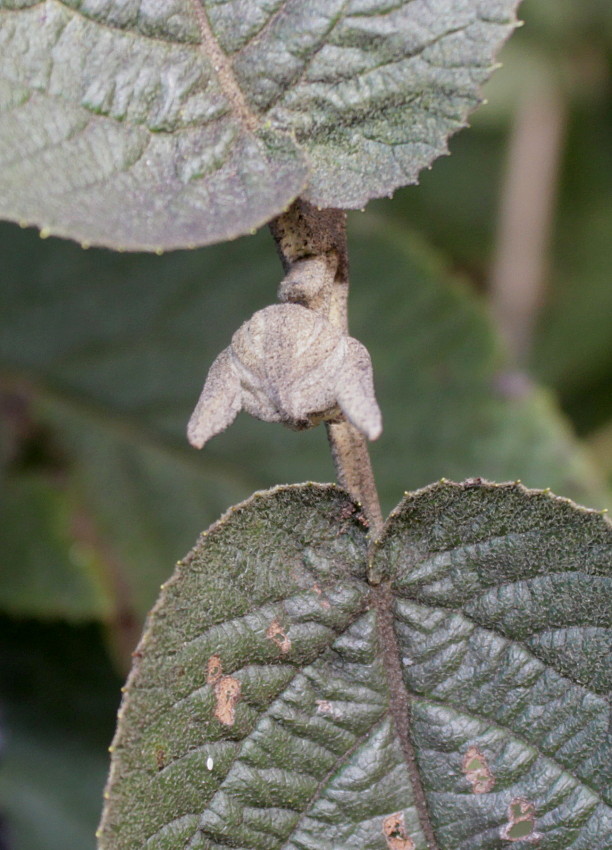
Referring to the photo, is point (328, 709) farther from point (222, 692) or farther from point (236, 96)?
point (236, 96)

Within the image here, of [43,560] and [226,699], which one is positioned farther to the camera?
[43,560]

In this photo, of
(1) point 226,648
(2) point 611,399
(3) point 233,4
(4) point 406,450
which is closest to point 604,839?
(1) point 226,648

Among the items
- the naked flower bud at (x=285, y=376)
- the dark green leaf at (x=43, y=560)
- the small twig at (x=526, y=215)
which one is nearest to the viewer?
the naked flower bud at (x=285, y=376)

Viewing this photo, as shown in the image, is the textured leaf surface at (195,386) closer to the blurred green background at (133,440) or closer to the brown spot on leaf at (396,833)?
the blurred green background at (133,440)

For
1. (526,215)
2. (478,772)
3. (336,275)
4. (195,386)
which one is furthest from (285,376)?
(526,215)

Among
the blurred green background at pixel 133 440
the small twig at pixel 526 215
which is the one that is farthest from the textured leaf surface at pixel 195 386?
the small twig at pixel 526 215

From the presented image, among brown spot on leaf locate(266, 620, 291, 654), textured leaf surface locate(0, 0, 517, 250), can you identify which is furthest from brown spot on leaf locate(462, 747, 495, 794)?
textured leaf surface locate(0, 0, 517, 250)

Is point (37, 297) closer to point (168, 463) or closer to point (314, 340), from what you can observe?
point (168, 463)
